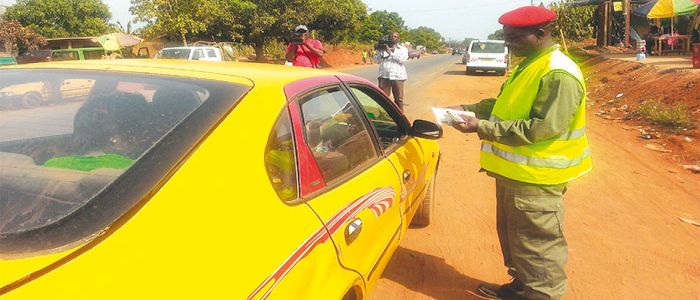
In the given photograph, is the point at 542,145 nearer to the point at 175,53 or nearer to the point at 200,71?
the point at 200,71

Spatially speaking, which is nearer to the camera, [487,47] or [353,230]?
[353,230]

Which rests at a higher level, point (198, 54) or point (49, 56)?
point (49, 56)

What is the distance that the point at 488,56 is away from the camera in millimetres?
20375

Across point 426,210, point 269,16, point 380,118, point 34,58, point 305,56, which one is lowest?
point 426,210

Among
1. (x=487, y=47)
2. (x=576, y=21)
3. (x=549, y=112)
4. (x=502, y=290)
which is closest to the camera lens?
(x=549, y=112)

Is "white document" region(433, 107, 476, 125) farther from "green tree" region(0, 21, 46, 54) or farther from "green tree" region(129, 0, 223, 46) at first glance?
"green tree" region(0, 21, 46, 54)

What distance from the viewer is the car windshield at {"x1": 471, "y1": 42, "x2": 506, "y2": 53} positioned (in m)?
20.5

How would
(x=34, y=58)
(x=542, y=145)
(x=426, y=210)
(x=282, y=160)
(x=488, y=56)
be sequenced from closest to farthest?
(x=282, y=160) < (x=542, y=145) < (x=426, y=210) < (x=34, y=58) < (x=488, y=56)

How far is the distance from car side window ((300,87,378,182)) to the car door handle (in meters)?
0.21

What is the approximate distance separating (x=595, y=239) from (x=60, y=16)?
52563 mm

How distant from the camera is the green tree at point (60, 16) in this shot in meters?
43.8

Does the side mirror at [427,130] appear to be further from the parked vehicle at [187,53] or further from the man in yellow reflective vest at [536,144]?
the parked vehicle at [187,53]

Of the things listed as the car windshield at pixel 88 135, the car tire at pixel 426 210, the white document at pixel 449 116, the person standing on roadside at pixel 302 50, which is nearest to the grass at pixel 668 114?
the car tire at pixel 426 210

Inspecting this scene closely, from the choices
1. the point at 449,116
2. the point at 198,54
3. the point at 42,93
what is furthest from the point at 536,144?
the point at 198,54
